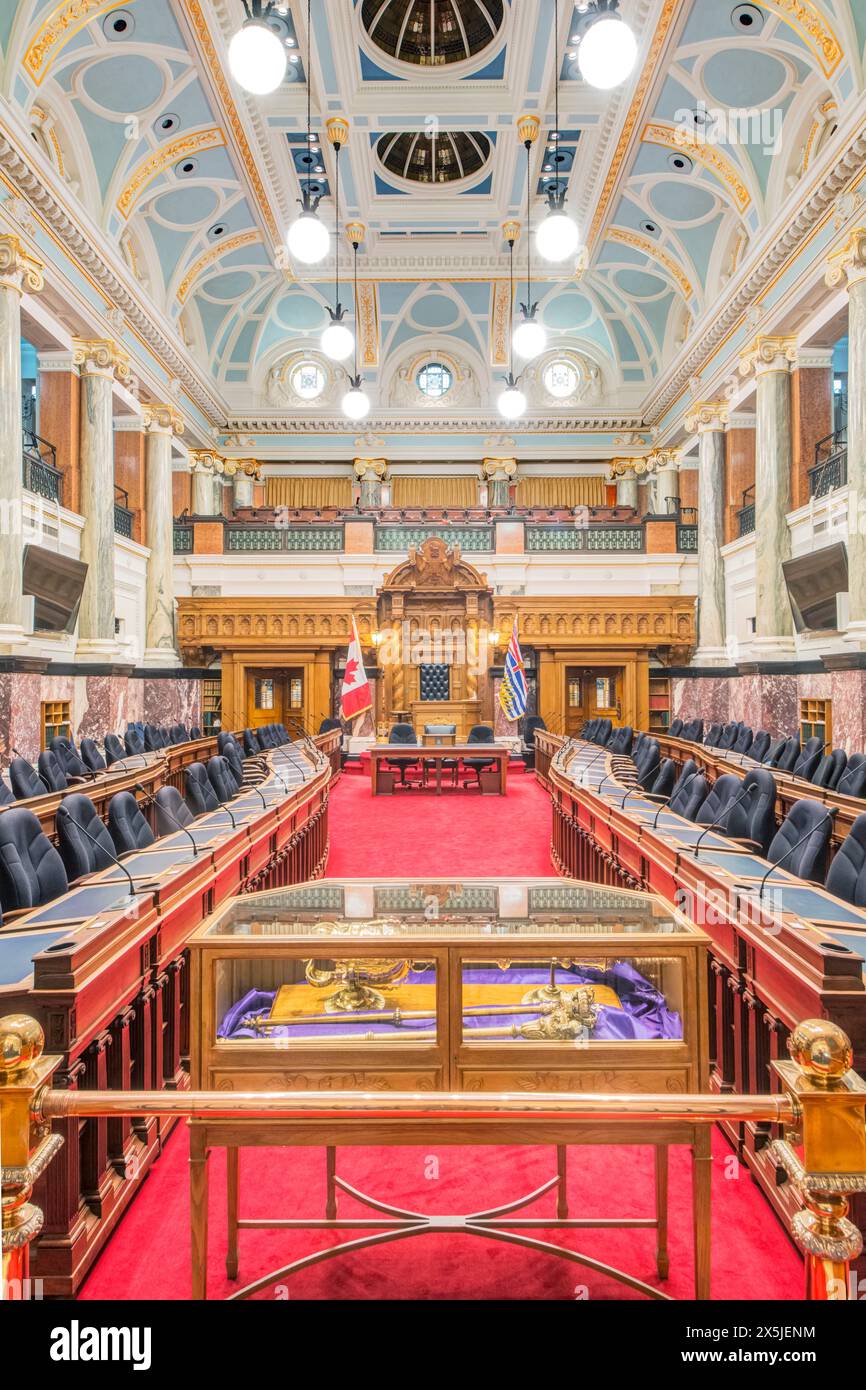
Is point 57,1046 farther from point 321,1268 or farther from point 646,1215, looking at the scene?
point 646,1215

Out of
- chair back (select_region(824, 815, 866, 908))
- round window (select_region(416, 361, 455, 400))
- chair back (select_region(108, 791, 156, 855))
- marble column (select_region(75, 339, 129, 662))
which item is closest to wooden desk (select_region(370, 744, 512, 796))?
marble column (select_region(75, 339, 129, 662))

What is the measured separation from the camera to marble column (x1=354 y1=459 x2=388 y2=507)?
19219 mm

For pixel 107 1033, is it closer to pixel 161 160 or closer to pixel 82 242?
pixel 82 242

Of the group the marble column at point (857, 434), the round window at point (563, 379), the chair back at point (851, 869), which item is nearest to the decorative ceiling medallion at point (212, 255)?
the round window at point (563, 379)

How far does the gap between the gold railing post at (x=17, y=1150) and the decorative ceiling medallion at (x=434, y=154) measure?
1545 centimetres

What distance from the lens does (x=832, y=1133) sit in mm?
1167

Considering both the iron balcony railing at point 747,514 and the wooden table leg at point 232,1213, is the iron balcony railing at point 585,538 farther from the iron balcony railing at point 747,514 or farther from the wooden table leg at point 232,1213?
the wooden table leg at point 232,1213

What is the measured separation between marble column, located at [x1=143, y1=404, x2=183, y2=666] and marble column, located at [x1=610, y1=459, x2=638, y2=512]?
1077 cm

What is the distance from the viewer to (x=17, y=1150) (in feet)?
3.83

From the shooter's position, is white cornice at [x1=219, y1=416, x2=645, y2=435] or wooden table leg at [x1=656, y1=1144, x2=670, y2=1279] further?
white cornice at [x1=219, y1=416, x2=645, y2=435]

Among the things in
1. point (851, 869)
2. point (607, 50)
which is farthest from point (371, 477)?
point (851, 869)

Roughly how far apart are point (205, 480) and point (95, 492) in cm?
699

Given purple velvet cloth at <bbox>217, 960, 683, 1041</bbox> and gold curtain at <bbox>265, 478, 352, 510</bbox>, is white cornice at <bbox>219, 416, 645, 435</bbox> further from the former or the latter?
purple velvet cloth at <bbox>217, 960, 683, 1041</bbox>
